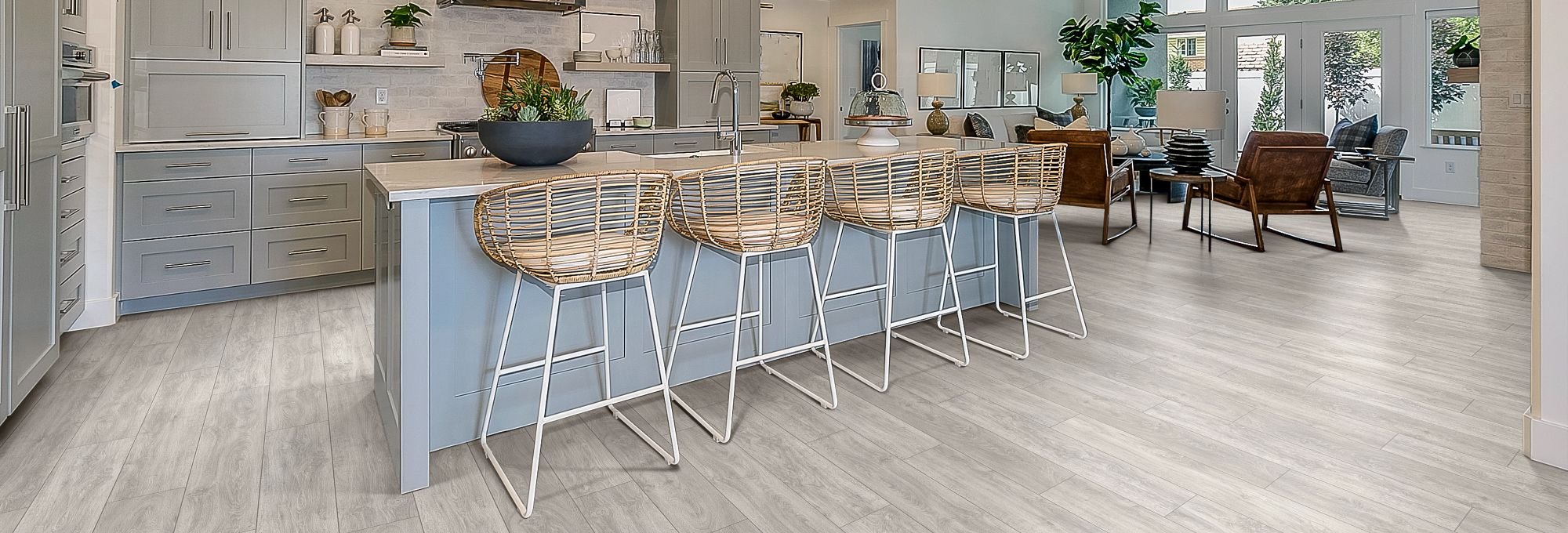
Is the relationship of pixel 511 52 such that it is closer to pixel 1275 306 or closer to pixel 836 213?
pixel 836 213

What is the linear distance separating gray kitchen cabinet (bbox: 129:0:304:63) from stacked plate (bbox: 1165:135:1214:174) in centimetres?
577

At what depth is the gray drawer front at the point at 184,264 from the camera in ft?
13.6

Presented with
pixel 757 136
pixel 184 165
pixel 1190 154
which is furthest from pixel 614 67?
pixel 1190 154

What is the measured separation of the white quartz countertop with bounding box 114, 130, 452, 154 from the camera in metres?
4.12

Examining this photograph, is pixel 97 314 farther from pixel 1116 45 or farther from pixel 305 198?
pixel 1116 45

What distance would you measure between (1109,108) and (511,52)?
7.59 m

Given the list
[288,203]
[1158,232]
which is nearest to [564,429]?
[288,203]

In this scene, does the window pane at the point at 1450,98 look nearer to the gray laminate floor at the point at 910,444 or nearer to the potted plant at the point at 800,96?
the gray laminate floor at the point at 910,444

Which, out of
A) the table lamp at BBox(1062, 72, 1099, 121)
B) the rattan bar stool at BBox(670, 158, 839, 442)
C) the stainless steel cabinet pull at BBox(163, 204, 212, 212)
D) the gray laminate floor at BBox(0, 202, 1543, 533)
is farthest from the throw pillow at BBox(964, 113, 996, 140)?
the stainless steel cabinet pull at BBox(163, 204, 212, 212)

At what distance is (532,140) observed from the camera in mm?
2648

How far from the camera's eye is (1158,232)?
673 cm

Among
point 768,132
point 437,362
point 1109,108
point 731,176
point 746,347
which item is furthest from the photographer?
point 1109,108

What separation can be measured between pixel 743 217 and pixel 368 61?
3.29 m

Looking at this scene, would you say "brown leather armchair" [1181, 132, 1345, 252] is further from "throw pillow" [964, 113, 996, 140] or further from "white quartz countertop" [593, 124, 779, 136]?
"white quartz countertop" [593, 124, 779, 136]
